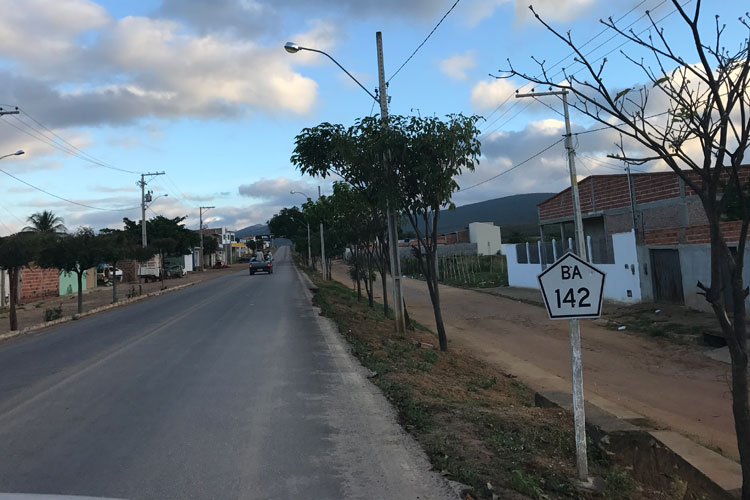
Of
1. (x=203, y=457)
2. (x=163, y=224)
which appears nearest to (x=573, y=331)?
(x=203, y=457)

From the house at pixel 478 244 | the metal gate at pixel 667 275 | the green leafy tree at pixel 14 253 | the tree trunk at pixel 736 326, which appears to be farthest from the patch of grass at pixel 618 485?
the house at pixel 478 244

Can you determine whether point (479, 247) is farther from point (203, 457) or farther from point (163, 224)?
point (203, 457)

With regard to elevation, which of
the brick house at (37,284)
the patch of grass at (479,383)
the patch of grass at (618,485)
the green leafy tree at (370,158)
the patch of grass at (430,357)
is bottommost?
the patch of grass at (479,383)

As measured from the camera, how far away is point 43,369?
10188 mm

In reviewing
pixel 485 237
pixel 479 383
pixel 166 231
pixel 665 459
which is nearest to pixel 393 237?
pixel 479 383

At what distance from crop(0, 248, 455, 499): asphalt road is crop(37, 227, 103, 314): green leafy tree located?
12124 mm

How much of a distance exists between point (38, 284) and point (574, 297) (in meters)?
38.8

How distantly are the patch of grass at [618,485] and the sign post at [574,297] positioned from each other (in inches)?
7.3

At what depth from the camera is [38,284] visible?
118 ft

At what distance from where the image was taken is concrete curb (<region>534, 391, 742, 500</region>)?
4914mm

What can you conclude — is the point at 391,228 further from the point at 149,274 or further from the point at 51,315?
the point at 149,274

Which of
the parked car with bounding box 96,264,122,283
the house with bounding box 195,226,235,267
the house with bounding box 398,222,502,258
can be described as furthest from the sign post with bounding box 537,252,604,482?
the house with bounding box 195,226,235,267

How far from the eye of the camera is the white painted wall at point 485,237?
75.0 m

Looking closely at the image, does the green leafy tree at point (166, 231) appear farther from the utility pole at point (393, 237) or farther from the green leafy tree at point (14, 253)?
the utility pole at point (393, 237)
